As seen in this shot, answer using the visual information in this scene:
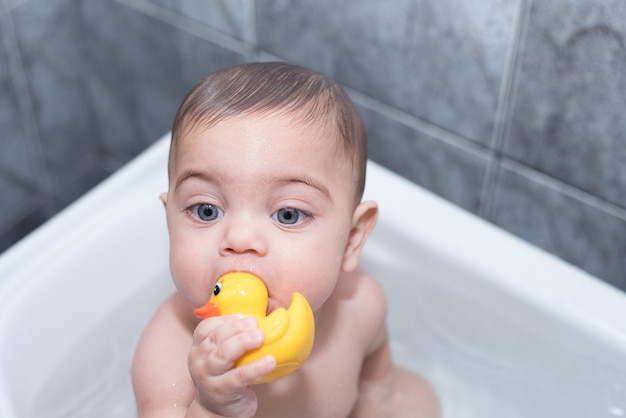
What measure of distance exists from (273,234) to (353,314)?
0.26 metres

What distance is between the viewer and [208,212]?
0.82 meters

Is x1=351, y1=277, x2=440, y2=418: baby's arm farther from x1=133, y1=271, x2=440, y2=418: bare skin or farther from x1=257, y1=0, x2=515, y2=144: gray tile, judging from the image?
x1=257, y1=0, x2=515, y2=144: gray tile

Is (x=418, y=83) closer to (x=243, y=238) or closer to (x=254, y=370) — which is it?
(x=243, y=238)

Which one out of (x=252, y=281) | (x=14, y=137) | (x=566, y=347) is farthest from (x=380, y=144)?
(x=14, y=137)

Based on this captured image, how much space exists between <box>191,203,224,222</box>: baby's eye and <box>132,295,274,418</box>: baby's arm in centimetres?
11

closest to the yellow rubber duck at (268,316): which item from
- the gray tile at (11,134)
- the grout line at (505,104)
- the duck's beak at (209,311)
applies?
the duck's beak at (209,311)

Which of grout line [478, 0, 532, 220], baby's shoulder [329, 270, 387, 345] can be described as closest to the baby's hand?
baby's shoulder [329, 270, 387, 345]

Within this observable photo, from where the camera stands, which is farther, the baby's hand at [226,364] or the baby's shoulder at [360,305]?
the baby's shoulder at [360,305]

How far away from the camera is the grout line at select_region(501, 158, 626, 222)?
42.3 inches

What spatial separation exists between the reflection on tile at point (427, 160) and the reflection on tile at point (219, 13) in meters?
0.24

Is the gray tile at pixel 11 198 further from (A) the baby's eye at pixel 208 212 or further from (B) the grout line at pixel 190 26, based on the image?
(A) the baby's eye at pixel 208 212

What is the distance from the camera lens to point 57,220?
43.5 inches

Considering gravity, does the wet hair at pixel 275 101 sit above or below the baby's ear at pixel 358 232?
above

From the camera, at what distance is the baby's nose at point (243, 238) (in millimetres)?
783
